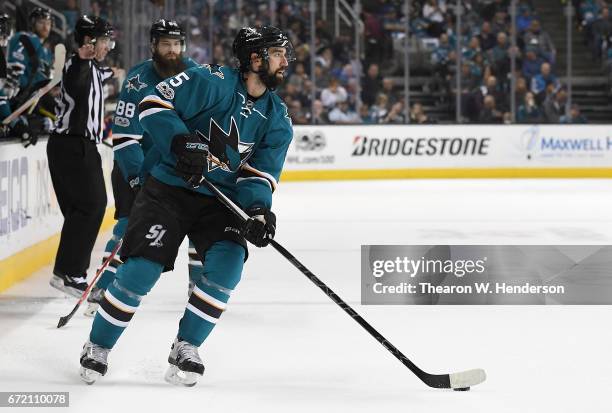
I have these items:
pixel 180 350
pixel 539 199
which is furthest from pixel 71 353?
pixel 539 199

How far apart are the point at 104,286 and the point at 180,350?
4.89 feet

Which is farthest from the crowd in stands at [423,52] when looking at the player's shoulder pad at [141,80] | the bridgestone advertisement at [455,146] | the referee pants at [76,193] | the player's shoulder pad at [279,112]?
the player's shoulder pad at [279,112]

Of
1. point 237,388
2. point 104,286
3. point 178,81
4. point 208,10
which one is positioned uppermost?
point 178,81

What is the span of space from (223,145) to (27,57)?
11.0 feet

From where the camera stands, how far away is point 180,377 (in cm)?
356

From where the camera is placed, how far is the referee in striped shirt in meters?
5.27

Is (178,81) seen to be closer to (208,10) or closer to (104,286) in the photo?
(104,286)

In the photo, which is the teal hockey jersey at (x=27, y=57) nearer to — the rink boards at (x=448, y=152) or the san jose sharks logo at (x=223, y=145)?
the san jose sharks logo at (x=223, y=145)

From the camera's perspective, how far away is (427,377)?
3.52 m

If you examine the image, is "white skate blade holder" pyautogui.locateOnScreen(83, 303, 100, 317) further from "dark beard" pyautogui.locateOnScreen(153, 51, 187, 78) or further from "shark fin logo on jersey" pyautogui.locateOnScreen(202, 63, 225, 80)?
"shark fin logo on jersey" pyautogui.locateOnScreen(202, 63, 225, 80)

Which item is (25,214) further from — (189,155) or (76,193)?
(189,155)

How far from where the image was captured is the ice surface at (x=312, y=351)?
339 cm

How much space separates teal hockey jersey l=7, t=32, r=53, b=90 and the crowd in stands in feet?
22.7

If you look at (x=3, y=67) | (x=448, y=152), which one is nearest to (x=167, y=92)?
(x=3, y=67)
